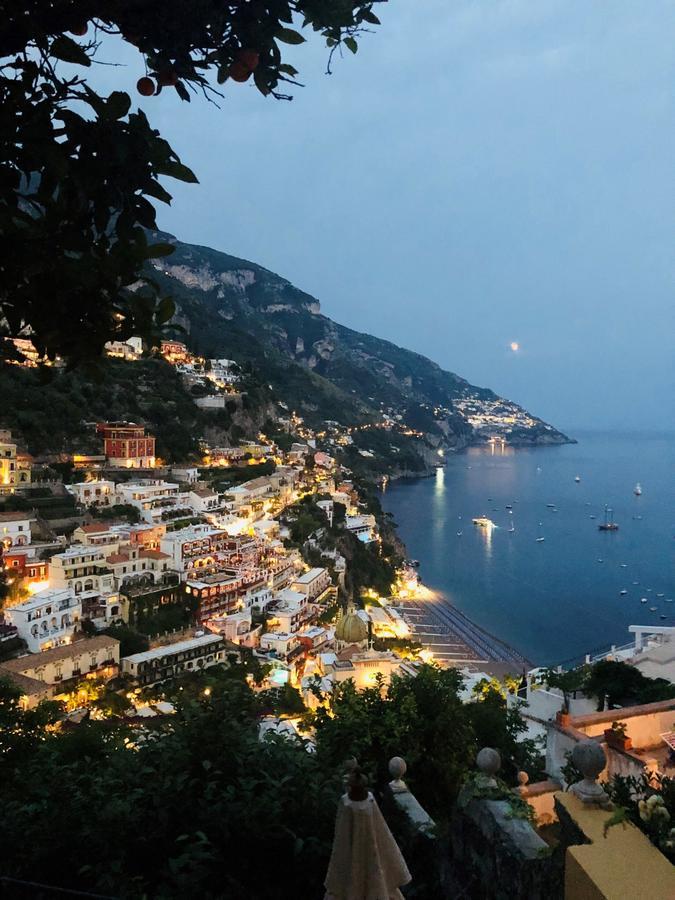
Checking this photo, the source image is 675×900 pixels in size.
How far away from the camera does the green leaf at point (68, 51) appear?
49.4 inches

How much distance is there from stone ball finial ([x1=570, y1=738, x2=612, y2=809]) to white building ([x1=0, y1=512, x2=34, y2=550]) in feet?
53.6

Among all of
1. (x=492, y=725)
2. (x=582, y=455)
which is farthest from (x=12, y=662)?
(x=582, y=455)

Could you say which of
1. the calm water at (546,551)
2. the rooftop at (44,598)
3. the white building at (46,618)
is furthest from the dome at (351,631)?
the calm water at (546,551)

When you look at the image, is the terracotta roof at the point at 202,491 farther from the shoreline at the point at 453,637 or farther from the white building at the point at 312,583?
the shoreline at the point at 453,637

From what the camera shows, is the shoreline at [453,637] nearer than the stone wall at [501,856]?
No

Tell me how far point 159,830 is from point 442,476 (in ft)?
226

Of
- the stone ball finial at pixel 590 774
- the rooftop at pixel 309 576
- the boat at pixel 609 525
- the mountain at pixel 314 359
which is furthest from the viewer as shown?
the mountain at pixel 314 359

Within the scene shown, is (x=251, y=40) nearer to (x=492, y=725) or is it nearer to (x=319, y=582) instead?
(x=492, y=725)

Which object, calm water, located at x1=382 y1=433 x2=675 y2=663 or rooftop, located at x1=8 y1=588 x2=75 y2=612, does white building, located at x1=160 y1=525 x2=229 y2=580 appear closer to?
rooftop, located at x1=8 y1=588 x2=75 y2=612

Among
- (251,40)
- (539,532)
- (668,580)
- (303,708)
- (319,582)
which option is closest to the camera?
(251,40)

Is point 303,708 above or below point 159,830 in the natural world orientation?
below

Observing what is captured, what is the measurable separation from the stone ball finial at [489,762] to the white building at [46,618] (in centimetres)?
1289

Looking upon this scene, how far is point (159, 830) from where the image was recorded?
2.22 metres

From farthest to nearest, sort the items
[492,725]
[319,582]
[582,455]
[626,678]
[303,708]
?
[582,455] < [319,582] < [303,708] < [626,678] < [492,725]
